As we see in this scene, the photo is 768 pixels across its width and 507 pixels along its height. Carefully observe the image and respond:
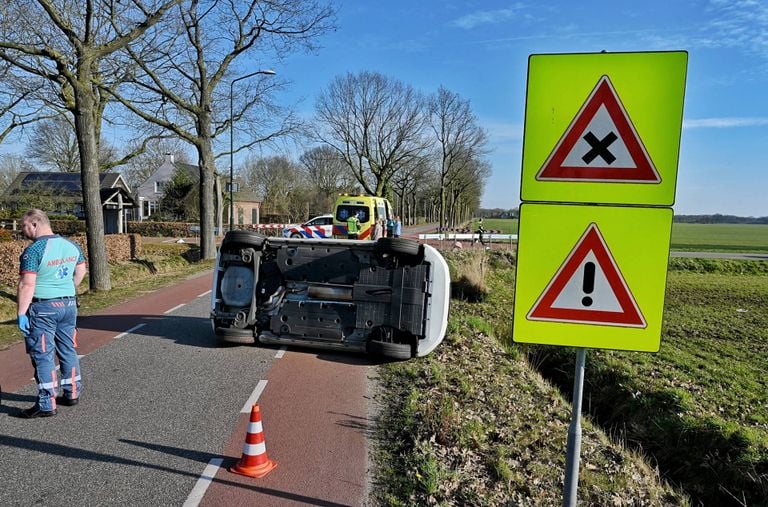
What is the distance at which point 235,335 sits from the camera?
689cm

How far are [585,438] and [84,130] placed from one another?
40.0 feet

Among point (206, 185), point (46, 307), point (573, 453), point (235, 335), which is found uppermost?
point (206, 185)

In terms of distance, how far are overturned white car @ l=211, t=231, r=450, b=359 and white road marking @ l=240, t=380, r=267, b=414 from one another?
1193mm

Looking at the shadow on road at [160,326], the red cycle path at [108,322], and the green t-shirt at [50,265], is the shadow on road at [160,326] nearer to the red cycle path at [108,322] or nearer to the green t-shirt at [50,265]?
the red cycle path at [108,322]

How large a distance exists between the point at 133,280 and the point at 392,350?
1152cm

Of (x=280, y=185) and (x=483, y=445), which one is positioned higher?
(x=280, y=185)

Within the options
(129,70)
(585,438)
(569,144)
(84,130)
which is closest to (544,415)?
(585,438)

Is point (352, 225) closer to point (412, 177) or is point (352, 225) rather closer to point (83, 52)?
point (83, 52)

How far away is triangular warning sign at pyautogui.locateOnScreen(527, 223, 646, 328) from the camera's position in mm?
2238

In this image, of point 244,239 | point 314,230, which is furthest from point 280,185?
point 244,239

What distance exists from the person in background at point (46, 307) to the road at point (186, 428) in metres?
0.29

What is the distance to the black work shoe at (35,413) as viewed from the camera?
4.55 m

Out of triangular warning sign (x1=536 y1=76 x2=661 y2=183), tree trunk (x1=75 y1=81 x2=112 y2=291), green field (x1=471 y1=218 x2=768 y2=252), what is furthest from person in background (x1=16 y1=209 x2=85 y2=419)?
green field (x1=471 y1=218 x2=768 y2=252)

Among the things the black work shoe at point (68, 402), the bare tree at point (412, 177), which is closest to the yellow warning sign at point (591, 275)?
the black work shoe at point (68, 402)
